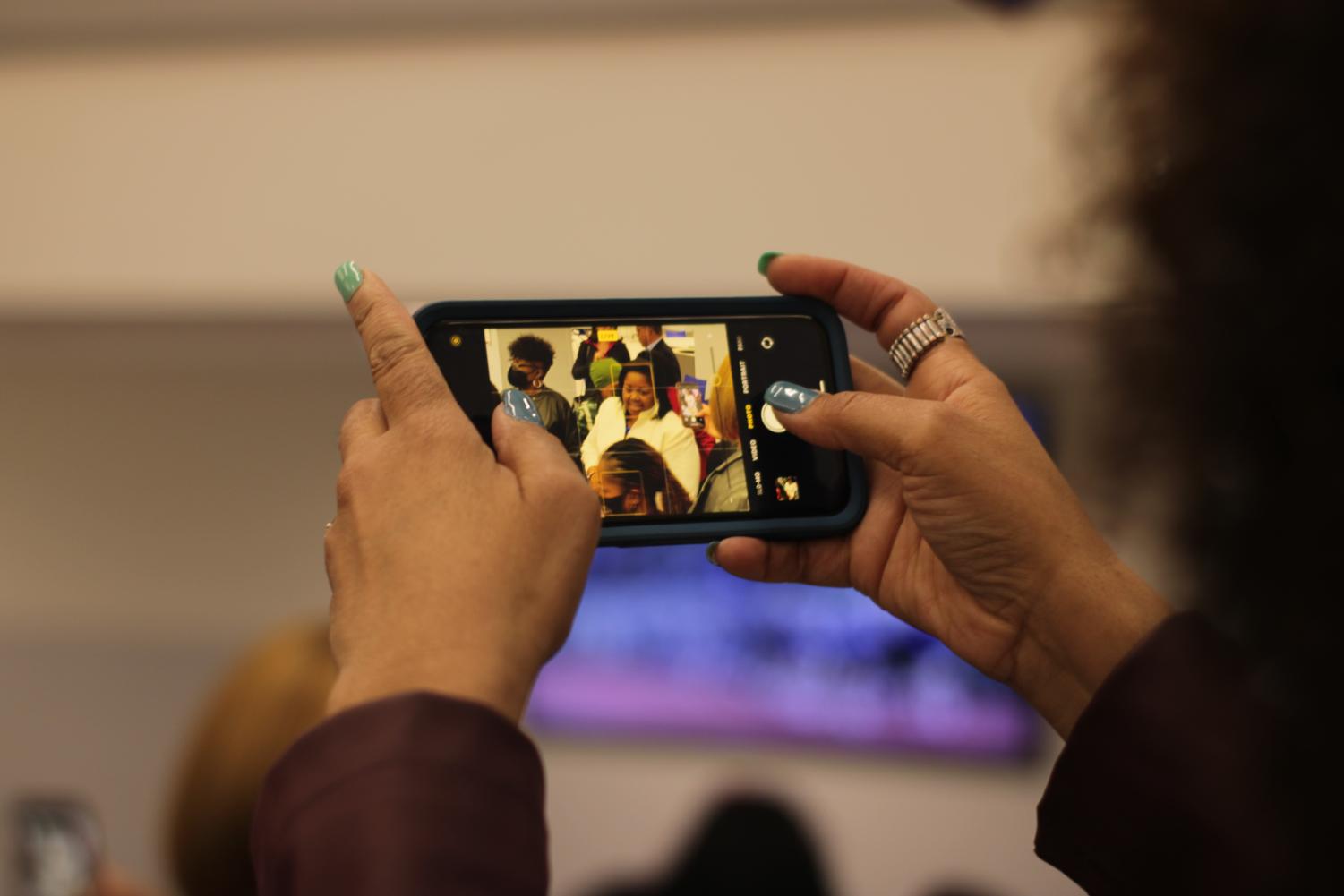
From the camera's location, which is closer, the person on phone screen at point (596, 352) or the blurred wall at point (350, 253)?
the person on phone screen at point (596, 352)

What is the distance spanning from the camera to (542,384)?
2.29ft

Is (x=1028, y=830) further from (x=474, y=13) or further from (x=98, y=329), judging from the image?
(x=98, y=329)

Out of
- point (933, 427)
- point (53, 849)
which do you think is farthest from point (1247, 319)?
point (53, 849)

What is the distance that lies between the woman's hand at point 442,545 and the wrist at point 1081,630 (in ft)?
1.09

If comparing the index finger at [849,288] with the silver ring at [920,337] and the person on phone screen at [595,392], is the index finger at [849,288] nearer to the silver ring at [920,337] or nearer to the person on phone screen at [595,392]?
the silver ring at [920,337]

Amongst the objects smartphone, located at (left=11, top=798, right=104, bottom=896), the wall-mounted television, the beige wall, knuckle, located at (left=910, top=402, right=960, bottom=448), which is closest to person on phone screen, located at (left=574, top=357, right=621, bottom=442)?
knuckle, located at (left=910, top=402, right=960, bottom=448)

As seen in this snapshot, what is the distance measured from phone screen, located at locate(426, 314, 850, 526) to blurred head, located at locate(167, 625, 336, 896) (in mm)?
364

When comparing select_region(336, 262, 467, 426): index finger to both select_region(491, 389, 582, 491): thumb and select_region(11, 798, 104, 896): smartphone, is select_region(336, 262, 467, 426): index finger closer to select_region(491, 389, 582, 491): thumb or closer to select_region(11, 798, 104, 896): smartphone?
select_region(491, 389, 582, 491): thumb

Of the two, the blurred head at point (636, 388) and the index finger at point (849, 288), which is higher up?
the index finger at point (849, 288)

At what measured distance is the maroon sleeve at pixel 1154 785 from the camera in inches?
20.2

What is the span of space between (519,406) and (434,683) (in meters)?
0.24

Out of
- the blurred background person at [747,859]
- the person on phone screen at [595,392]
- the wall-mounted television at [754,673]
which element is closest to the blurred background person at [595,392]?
the person on phone screen at [595,392]

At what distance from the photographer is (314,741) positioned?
43 cm

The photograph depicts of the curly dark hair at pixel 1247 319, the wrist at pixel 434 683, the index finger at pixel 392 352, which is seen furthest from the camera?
the index finger at pixel 392 352
